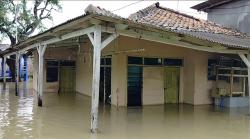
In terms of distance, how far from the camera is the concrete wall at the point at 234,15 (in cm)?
1777

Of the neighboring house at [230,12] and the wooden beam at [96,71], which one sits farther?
the neighboring house at [230,12]

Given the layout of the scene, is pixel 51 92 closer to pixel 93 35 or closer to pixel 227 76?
pixel 227 76

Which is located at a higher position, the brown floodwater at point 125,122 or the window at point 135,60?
the window at point 135,60

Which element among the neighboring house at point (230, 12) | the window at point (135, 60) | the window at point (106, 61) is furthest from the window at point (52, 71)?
the neighboring house at point (230, 12)

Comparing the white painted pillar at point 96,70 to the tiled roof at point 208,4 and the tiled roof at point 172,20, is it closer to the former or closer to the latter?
the tiled roof at point 172,20

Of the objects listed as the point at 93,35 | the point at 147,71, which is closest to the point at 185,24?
the point at 147,71

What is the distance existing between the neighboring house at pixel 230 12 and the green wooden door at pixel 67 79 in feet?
27.4

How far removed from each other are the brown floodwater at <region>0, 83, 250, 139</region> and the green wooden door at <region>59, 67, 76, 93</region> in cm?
650

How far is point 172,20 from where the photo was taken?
602 inches

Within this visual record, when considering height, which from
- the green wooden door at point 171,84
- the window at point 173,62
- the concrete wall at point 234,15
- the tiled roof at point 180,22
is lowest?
the green wooden door at point 171,84

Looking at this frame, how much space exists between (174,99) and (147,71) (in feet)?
7.00

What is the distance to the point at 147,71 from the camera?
14.9m

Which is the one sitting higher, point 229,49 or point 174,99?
point 229,49

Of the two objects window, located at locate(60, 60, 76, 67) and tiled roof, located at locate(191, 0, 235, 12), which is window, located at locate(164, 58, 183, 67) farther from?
window, located at locate(60, 60, 76, 67)
